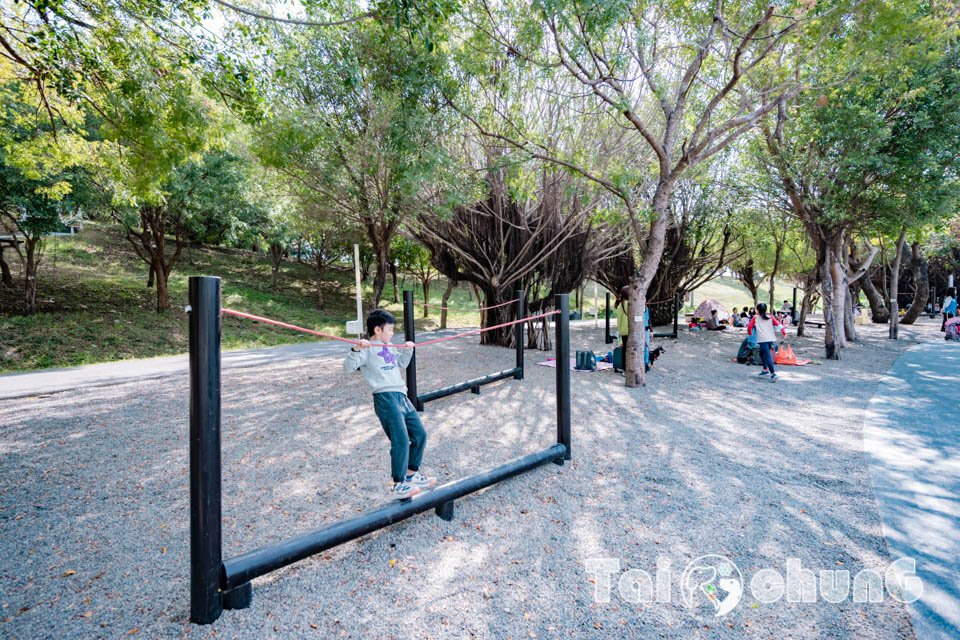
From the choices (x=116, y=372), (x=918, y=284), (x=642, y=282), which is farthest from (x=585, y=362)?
(x=918, y=284)

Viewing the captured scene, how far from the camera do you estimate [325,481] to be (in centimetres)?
395

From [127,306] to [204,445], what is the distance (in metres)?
16.9

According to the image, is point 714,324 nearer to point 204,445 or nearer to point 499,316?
point 499,316

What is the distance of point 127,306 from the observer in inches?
609

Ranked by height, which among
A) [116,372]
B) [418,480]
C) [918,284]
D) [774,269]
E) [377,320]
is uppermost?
[774,269]

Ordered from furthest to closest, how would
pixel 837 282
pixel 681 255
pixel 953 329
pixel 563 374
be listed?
pixel 681 255 < pixel 953 329 < pixel 837 282 < pixel 563 374

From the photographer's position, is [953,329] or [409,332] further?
[953,329]

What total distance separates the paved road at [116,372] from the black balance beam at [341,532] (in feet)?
25.2

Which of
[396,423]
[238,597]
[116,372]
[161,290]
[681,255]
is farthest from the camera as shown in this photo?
[681,255]

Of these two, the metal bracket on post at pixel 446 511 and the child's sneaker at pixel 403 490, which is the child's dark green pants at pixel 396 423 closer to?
the child's sneaker at pixel 403 490

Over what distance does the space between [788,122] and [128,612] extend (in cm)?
1367

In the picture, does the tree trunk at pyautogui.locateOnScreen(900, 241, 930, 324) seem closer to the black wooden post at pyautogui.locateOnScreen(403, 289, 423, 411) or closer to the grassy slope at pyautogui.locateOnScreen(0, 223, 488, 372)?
the grassy slope at pyautogui.locateOnScreen(0, 223, 488, 372)

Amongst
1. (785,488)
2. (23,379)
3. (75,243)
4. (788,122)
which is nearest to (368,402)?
(785,488)

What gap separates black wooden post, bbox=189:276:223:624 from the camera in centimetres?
218
